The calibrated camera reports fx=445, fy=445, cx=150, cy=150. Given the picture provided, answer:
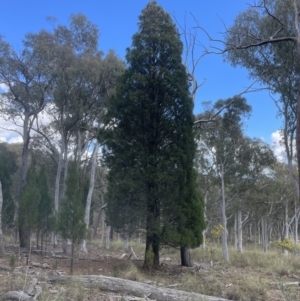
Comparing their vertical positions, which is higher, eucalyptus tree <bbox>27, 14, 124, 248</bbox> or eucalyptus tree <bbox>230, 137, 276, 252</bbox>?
eucalyptus tree <bbox>27, 14, 124, 248</bbox>

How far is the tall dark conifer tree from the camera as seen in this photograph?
14.5m

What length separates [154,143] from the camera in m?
15.2

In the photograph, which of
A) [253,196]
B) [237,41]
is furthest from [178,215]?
[253,196]

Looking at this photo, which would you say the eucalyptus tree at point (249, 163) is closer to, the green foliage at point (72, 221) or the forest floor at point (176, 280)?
the forest floor at point (176, 280)

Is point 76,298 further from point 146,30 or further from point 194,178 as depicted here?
point 146,30

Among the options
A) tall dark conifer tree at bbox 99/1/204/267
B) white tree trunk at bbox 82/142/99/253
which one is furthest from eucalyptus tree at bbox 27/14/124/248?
tall dark conifer tree at bbox 99/1/204/267

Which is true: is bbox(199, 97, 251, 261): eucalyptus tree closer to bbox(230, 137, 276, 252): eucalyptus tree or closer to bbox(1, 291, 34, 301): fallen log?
bbox(230, 137, 276, 252): eucalyptus tree

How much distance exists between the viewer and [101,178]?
31.7 metres

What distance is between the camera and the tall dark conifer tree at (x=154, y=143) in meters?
14.5

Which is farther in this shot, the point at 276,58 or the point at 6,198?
the point at 6,198

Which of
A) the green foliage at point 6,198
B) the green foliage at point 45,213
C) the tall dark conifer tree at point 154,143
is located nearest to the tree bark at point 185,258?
the tall dark conifer tree at point 154,143

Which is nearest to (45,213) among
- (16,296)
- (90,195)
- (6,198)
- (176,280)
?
(90,195)

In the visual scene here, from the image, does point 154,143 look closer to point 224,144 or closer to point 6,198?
point 224,144

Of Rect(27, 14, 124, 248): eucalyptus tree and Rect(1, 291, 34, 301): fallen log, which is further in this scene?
Rect(27, 14, 124, 248): eucalyptus tree
